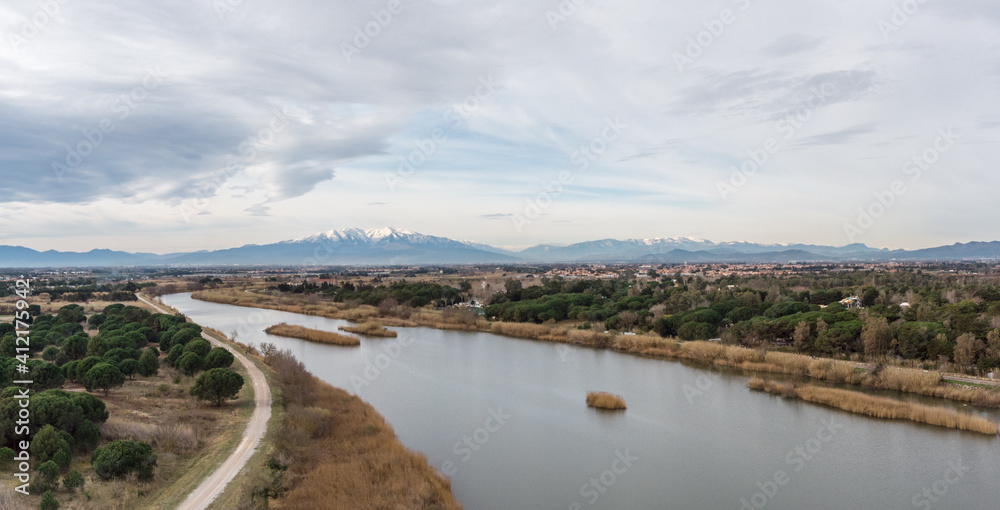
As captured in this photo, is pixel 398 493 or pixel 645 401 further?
pixel 645 401

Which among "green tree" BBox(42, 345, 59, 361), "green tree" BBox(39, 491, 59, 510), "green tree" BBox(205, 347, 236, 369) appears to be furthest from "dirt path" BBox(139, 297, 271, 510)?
"green tree" BBox(42, 345, 59, 361)

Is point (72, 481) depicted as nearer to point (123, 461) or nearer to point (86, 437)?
point (123, 461)

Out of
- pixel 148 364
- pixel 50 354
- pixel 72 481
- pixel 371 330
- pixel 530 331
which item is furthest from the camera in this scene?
pixel 371 330

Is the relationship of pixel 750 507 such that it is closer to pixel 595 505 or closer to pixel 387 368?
pixel 595 505

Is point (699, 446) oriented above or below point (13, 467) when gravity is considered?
below

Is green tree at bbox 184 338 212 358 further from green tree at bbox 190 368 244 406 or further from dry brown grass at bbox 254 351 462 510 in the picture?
dry brown grass at bbox 254 351 462 510

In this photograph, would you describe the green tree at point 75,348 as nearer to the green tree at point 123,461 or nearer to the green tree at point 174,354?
the green tree at point 174,354

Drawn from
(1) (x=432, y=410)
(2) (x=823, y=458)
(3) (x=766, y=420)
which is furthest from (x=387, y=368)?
(2) (x=823, y=458)

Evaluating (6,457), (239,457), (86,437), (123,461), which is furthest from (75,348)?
(123,461)
